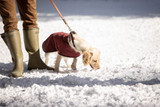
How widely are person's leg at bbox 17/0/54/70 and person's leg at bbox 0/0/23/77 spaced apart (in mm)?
150

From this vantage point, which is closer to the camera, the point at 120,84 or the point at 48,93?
the point at 48,93

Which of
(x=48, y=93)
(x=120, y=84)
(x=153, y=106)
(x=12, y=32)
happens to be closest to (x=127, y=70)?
(x=120, y=84)

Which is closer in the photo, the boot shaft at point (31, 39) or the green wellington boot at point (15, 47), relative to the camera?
the green wellington boot at point (15, 47)

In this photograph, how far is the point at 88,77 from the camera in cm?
221

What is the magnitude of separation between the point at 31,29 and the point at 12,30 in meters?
0.26

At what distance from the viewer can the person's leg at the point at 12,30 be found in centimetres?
210

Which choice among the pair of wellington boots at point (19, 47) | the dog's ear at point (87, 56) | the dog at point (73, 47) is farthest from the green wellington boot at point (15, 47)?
the dog's ear at point (87, 56)

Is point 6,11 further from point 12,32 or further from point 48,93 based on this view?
point 48,93

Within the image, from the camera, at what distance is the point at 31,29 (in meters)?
2.39

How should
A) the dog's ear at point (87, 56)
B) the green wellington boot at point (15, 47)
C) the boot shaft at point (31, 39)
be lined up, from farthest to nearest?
1. the boot shaft at point (31, 39)
2. the dog's ear at point (87, 56)
3. the green wellington boot at point (15, 47)

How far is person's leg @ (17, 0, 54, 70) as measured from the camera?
2277mm

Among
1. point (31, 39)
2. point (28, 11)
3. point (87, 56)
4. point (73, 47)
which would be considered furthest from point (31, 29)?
point (87, 56)

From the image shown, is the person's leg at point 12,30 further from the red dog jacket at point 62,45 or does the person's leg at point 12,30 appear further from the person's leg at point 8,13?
the red dog jacket at point 62,45

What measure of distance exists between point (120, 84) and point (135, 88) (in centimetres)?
20
